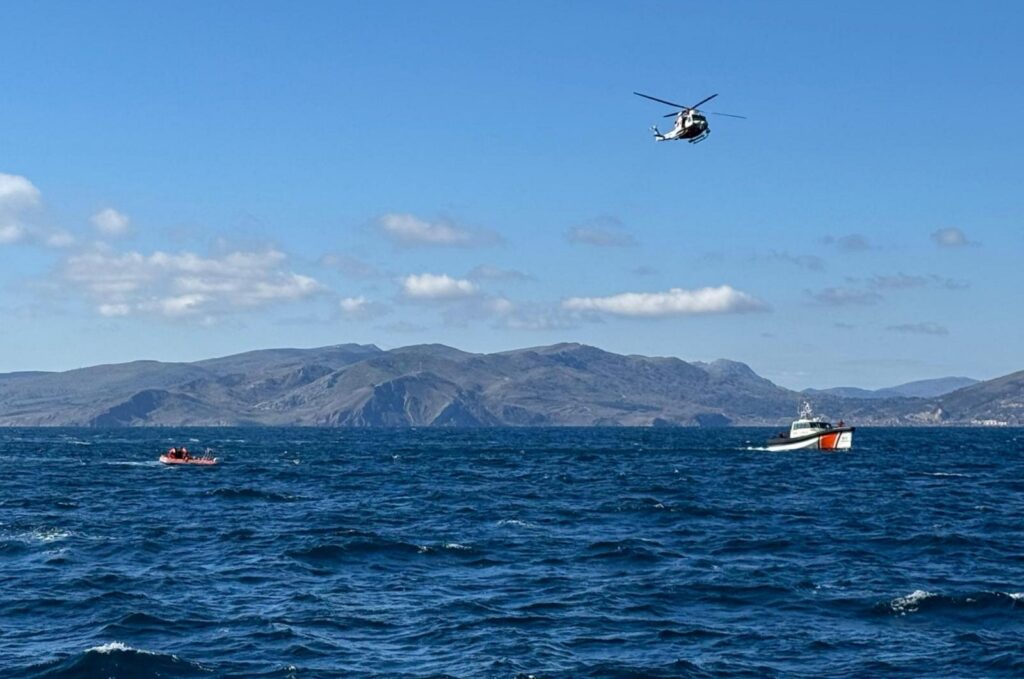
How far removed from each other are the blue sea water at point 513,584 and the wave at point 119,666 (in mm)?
104

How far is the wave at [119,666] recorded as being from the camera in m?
38.7

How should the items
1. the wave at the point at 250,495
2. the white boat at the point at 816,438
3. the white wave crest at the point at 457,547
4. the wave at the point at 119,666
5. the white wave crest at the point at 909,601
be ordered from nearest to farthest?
1. the wave at the point at 119,666
2. the white wave crest at the point at 909,601
3. the white wave crest at the point at 457,547
4. the wave at the point at 250,495
5. the white boat at the point at 816,438

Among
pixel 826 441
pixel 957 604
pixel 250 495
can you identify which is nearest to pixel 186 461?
pixel 250 495

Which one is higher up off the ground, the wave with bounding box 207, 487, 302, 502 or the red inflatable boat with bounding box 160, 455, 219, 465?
the red inflatable boat with bounding box 160, 455, 219, 465

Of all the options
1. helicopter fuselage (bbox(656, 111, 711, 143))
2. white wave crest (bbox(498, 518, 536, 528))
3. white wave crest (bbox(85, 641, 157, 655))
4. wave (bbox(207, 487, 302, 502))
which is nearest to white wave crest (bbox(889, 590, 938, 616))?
white wave crest (bbox(85, 641, 157, 655))

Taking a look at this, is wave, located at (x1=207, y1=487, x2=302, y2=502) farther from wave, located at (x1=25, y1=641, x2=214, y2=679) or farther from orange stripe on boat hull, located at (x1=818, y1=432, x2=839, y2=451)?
orange stripe on boat hull, located at (x1=818, y1=432, x2=839, y2=451)

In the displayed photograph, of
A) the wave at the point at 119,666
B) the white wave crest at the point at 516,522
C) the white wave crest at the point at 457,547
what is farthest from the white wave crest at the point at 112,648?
the white wave crest at the point at 516,522

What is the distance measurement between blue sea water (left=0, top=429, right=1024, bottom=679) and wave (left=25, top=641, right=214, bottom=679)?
0.10 metres

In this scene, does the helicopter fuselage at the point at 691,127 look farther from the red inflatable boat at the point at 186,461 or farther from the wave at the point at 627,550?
the red inflatable boat at the point at 186,461

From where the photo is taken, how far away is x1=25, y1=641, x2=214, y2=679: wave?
127 ft

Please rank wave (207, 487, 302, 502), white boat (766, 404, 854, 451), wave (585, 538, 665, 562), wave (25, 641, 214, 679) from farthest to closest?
white boat (766, 404, 854, 451) → wave (207, 487, 302, 502) → wave (585, 538, 665, 562) → wave (25, 641, 214, 679)

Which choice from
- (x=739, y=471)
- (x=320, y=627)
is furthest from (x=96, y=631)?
(x=739, y=471)

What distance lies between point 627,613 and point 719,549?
20827 mm

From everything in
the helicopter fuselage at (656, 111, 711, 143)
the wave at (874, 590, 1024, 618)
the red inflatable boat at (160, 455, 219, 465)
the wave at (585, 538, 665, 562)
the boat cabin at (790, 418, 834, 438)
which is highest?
the helicopter fuselage at (656, 111, 711, 143)
